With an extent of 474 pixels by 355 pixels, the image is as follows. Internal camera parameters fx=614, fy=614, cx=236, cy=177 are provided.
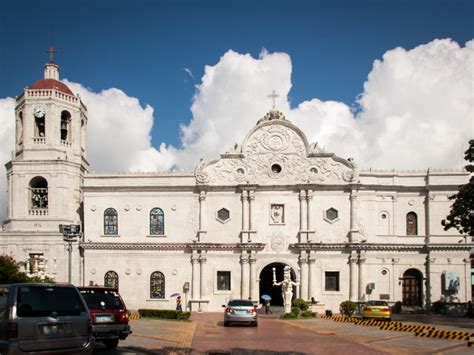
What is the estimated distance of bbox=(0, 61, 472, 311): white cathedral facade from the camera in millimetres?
46062

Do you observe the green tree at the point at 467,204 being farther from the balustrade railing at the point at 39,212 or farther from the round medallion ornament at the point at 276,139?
the balustrade railing at the point at 39,212

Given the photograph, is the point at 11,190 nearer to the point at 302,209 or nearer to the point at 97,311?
the point at 302,209

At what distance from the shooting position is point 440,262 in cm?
4606

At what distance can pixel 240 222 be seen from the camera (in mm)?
47094

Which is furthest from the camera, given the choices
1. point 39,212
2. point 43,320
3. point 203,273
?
point 39,212

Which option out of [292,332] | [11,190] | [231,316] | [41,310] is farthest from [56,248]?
[41,310]

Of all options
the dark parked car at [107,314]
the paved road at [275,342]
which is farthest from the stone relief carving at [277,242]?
the dark parked car at [107,314]

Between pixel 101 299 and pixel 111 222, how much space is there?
2999 cm

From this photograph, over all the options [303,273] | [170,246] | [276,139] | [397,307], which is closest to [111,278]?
[170,246]

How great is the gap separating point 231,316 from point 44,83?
92.4 ft

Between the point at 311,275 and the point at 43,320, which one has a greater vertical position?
the point at 43,320

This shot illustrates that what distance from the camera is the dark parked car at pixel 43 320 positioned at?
12.1 metres

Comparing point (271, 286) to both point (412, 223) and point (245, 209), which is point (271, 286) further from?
point (412, 223)

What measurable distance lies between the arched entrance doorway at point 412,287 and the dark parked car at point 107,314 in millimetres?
32704
